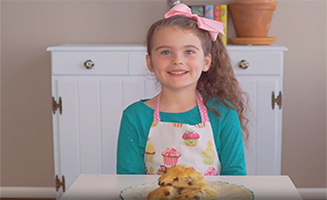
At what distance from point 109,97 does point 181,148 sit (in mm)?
950

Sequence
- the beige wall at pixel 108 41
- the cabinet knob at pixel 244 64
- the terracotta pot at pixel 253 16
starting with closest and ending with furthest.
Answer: the cabinet knob at pixel 244 64 → the terracotta pot at pixel 253 16 → the beige wall at pixel 108 41

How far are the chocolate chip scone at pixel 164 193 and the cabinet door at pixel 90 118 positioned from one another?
1344 mm

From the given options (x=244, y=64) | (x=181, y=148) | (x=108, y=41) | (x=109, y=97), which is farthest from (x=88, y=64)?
(x=181, y=148)

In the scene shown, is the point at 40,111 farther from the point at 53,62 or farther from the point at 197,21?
the point at 197,21

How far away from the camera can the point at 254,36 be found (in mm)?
2500

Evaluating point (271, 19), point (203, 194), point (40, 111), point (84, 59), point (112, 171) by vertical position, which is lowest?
point (112, 171)

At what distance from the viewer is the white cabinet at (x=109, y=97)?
7.57 ft

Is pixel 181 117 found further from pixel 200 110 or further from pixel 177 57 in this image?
pixel 177 57

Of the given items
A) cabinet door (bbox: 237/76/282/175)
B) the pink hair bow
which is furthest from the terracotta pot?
the pink hair bow

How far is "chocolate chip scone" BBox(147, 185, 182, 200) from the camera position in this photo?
3.25 feet

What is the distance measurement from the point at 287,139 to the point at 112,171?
1028mm

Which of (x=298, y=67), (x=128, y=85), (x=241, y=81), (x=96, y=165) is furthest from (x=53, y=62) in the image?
(x=298, y=67)

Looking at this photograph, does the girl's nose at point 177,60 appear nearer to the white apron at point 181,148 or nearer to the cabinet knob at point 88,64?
the white apron at point 181,148

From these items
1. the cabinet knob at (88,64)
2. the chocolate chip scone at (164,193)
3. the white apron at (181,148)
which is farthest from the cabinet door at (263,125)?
the chocolate chip scone at (164,193)
